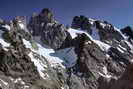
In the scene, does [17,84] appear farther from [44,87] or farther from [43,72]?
[43,72]

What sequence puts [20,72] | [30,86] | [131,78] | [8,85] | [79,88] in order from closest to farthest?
[131,78] < [8,85] < [30,86] < [20,72] < [79,88]

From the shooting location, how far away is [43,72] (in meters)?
188

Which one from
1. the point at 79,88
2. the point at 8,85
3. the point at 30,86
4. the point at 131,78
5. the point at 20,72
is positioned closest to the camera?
the point at 131,78

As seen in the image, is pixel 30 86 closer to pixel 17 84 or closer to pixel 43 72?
pixel 17 84

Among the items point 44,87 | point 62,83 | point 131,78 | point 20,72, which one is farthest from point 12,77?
point 131,78

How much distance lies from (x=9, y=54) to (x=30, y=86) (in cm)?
2875

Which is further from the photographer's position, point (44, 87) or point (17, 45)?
point (17, 45)

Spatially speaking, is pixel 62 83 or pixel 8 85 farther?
pixel 62 83

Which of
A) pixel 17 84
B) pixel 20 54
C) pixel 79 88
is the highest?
pixel 20 54

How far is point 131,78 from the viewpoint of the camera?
3045cm

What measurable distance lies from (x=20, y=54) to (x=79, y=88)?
47999mm

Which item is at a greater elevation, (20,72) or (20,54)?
(20,54)

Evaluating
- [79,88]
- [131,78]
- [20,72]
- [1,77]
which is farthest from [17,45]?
[131,78]

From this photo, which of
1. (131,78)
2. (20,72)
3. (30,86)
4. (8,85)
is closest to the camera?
(131,78)
